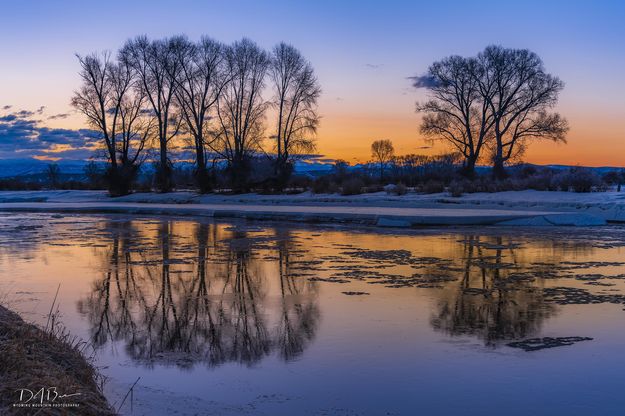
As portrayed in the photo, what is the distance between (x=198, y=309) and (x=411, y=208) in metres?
21.9

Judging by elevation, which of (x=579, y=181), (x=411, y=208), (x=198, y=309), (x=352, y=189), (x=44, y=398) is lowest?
(x=198, y=309)

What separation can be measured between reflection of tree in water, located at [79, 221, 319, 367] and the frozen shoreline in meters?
10.8

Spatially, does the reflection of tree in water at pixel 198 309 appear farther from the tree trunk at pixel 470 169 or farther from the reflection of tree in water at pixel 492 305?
the tree trunk at pixel 470 169

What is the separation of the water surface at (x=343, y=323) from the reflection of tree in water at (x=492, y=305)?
0.11ft

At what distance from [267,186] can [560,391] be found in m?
37.4

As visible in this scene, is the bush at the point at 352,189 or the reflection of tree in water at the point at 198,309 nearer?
the reflection of tree in water at the point at 198,309

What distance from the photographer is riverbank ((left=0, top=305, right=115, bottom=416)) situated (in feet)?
12.5

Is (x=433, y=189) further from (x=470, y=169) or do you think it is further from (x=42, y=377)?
(x=42, y=377)

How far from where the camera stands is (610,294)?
29.7ft

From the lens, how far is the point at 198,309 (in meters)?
8.22

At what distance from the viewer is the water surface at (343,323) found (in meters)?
5.01

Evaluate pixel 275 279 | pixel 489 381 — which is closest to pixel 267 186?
pixel 275 279

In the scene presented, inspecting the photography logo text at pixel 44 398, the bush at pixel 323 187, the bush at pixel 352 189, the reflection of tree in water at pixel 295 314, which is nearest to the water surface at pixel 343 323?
the reflection of tree in water at pixel 295 314

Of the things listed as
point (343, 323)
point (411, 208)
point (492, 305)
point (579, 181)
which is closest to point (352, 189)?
point (411, 208)
